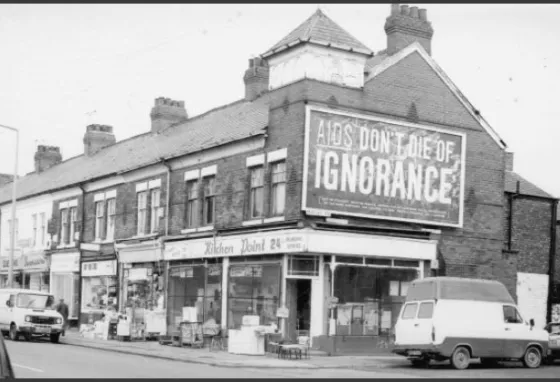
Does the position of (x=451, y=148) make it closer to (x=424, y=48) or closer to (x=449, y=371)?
(x=424, y=48)

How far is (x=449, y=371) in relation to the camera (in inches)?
926

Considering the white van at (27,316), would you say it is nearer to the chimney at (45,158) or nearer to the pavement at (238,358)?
the pavement at (238,358)

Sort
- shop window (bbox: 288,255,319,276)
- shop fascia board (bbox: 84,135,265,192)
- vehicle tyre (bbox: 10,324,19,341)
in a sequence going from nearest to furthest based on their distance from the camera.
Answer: shop window (bbox: 288,255,319,276) → shop fascia board (bbox: 84,135,265,192) → vehicle tyre (bbox: 10,324,19,341)

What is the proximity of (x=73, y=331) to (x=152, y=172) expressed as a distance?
941cm

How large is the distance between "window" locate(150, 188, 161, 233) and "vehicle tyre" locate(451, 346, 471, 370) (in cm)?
1568

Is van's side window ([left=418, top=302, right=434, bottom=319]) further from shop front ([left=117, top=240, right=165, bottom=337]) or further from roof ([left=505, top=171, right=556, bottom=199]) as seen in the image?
roof ([left=505, top=171, right=556, bottom=199])

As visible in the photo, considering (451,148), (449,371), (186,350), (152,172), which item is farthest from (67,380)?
(152,172)

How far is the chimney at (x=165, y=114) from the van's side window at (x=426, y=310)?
21.3 m

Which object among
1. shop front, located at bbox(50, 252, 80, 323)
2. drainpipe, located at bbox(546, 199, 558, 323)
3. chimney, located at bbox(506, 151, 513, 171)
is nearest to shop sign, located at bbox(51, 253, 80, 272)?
shop front, located at bbox(50, 252, 80, 323)

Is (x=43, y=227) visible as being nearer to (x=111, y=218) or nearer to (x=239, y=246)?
(x=111, y=218)

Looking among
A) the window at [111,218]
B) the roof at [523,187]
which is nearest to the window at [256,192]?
the window at [111,218]

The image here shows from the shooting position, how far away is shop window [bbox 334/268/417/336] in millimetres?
28406

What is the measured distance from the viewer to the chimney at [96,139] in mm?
50594

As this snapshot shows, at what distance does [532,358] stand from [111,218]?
21.5m
